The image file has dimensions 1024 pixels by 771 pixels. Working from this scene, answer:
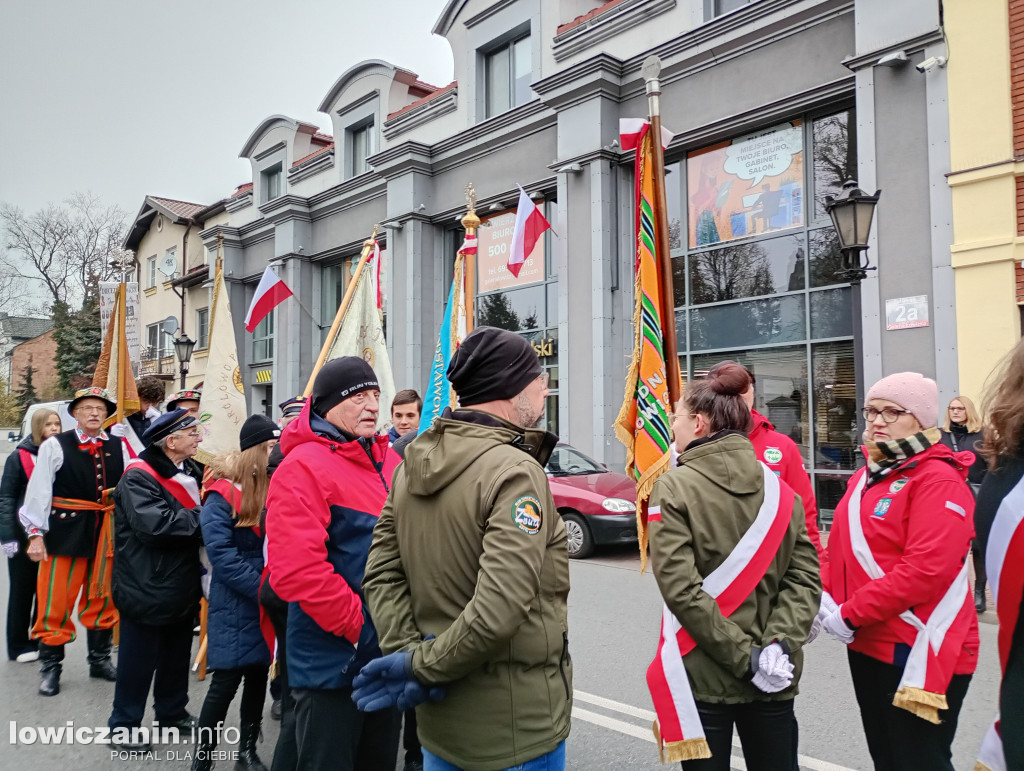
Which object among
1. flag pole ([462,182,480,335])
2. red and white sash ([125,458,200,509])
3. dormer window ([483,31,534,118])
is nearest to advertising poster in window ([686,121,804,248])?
dormer window ([483,31,534,118])

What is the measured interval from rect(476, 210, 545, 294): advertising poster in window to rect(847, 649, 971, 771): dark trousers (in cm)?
1378

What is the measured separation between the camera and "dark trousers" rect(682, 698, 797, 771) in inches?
98.9

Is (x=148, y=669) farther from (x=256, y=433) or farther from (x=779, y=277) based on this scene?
(x=779, y=277)

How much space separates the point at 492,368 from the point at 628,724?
3.16m

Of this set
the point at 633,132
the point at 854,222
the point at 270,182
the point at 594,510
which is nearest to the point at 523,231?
the point at 594,510

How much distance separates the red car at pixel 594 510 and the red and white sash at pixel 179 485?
229 inches

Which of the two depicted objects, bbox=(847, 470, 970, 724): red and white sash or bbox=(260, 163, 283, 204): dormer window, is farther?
bbox=(260, 163, 283, 204): dormer window

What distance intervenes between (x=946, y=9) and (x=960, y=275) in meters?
3.57

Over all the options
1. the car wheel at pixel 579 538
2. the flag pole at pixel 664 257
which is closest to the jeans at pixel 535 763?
the flag pole at pixel 664 257

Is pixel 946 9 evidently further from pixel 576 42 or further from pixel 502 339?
pixel 502 339

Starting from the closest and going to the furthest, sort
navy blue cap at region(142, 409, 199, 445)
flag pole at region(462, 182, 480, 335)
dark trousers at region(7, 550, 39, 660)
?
1. navy blue cap at region(142, 409, 199, 445)
2. dark trousers at region(7, 550, 39, 660)
3. flag pole at region(462, 182, 480, 335)

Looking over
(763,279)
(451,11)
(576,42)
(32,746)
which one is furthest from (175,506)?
(451,11)

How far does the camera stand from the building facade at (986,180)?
30.3 ft

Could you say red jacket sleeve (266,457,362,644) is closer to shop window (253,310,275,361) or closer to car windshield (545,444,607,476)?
car windshield (545,444,607,476)
